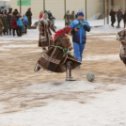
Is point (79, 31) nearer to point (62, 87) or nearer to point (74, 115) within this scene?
point (62, 87)

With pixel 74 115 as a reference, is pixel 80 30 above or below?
above

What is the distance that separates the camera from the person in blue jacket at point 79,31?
1280cm

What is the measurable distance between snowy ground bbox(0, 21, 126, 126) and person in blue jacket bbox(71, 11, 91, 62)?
58cm

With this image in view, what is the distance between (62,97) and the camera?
9.50 m

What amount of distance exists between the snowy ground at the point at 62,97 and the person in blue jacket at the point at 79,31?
0.58 metres

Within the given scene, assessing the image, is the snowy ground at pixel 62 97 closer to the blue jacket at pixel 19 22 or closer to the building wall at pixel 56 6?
the blue jacket at pixel 19 22

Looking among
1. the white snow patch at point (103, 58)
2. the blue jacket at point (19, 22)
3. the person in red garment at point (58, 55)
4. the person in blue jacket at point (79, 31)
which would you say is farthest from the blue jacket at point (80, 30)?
the blue jacket at point (19, 22)

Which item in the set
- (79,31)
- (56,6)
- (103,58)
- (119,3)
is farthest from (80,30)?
(119,3)

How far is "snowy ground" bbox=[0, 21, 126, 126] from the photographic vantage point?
7.63 meters

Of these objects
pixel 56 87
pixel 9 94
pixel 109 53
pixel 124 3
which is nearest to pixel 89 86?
pixel 56 87

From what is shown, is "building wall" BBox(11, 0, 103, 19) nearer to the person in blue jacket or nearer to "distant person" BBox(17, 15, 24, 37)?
"distant person" BBox(17, 15, 24, 37)

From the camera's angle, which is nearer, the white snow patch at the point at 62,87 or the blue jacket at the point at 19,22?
the white snow patch at the point at 62,87

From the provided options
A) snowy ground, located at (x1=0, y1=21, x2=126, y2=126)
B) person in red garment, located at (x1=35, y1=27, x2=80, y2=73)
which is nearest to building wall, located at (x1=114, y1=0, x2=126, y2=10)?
snowy ground, located at (x1=0, y1=21, x2=126, y2=126)

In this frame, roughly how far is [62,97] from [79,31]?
3.98 metres
